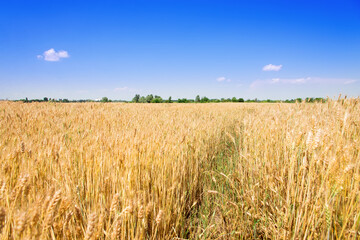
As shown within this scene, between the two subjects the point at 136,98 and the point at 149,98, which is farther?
the point at 136,98

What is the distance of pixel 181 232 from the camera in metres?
1.70

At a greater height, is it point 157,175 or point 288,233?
point 157,175

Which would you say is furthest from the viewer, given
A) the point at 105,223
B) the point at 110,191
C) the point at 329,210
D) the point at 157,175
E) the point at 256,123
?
the point at 256,123

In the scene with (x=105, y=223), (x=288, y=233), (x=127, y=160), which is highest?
(x=127, y=160)

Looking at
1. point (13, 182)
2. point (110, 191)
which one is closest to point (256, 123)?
point (110, 191)

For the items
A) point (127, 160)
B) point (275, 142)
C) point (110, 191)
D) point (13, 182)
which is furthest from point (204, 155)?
point (13, 182)

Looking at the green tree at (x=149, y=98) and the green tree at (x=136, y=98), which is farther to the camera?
the green tree at (x=136, y=98)

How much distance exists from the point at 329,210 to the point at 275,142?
5.78ft

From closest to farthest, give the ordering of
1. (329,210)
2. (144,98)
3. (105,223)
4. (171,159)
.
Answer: (329,210) → (105,223) → (171,159) → (144,98)

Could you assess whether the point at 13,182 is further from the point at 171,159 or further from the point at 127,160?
the point at 171,159

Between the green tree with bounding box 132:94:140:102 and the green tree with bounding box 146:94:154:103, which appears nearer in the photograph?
the green tree with bounding box 146:94:154:103

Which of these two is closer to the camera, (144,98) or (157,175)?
(157,175)

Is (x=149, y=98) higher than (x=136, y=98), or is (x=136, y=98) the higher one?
(x=136, y=98)

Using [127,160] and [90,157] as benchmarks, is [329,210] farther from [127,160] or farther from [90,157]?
[90,157]
